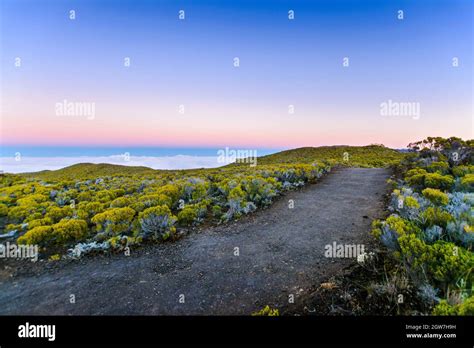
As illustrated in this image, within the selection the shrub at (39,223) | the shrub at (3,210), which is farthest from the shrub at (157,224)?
the shrub at (3,210)

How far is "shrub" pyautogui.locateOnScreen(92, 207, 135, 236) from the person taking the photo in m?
6.46

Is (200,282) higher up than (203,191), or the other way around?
(203,191)

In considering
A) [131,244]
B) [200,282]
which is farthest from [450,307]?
[131,244]

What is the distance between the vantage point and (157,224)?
639cm

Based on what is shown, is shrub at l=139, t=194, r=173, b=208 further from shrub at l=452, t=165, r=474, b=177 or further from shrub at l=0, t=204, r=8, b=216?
shrub at l=452, t=165, r=474, b=177

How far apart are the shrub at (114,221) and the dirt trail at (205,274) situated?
1.03 m

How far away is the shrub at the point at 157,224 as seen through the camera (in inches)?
242

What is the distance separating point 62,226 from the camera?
6488 millimetres

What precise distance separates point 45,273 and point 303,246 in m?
5.30

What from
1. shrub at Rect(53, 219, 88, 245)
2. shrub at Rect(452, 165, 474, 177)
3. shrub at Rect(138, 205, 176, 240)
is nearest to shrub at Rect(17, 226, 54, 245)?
shrub at Rect(53, 219, 88, 245)

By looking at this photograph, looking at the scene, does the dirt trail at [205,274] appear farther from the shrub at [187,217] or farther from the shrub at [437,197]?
the shrub at [437,197]

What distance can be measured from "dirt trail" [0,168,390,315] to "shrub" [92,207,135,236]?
1034 millimetres

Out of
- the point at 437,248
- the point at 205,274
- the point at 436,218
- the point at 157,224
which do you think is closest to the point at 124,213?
the point at 157,224

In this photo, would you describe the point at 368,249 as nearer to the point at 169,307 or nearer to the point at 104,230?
the point at 169,307
